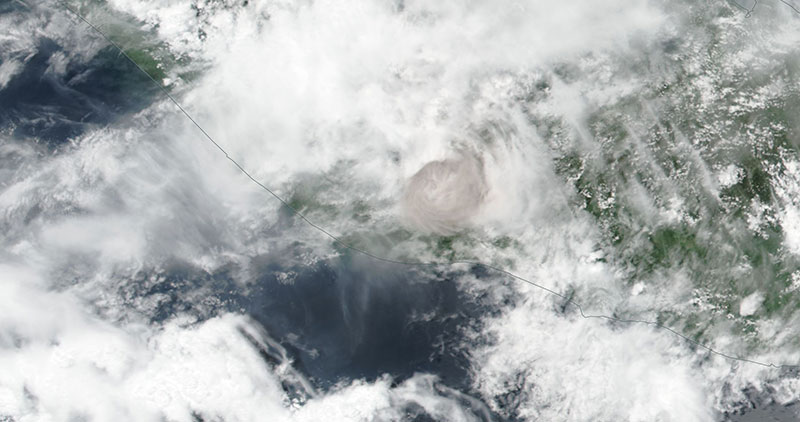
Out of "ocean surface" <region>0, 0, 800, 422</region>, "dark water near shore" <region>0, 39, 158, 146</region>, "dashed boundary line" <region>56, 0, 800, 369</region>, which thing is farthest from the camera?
"dark water near shore" <region>0, 39, 158, 146</region>

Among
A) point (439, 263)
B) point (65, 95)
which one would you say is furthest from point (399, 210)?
point (65, 95)

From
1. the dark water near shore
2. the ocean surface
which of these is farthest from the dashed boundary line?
the dark water near shore

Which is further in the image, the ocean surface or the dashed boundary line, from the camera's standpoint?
the dashed boundary line

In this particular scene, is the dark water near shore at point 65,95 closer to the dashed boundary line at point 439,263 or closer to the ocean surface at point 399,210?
the ocean surface at point 399,210

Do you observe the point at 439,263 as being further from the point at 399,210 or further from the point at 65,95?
the point at 65,95

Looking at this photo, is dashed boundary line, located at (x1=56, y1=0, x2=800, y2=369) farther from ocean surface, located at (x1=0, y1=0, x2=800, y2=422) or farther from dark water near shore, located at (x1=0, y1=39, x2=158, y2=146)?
dark water near shore, located at (x1=0, y1=39, x2=158, y2=146)

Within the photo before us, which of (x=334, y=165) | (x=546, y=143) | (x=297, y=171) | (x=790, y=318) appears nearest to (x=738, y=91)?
(x=546, y=143)

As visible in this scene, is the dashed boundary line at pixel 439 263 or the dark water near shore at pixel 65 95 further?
the dark water near shore at pixel 65 95

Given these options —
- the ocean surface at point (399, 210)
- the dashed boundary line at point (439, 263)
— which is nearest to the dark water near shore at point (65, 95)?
the ocean surface at point (399, 210)

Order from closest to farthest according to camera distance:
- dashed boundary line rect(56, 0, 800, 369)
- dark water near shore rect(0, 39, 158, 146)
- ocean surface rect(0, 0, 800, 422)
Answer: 1. ocean surface rect(0, 0, 800, 422)
2. dashed boundary line rect(56, 0, 800, 369)
3. dark water near shore rect(0, 39, 158, 146)

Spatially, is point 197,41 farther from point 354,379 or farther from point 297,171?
point 354,379

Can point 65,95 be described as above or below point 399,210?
above
